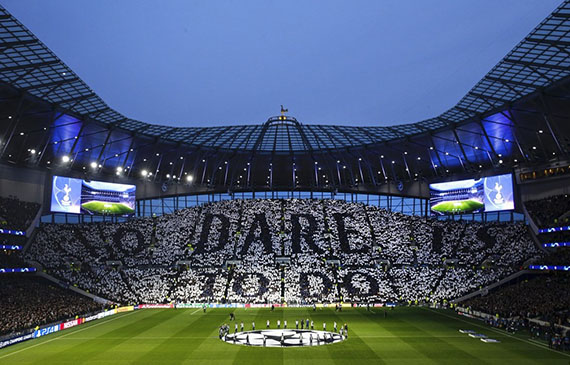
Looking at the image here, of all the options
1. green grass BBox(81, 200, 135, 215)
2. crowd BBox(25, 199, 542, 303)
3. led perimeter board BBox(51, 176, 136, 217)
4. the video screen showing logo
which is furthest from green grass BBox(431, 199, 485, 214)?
the video screen showing logo

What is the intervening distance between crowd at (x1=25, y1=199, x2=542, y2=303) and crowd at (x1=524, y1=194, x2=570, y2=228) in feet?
12.5

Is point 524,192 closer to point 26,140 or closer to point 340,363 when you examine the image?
point 340,363

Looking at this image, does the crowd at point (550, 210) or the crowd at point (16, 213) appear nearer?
the crowd at point (550, 210)

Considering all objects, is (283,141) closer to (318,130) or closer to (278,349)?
(318,130)

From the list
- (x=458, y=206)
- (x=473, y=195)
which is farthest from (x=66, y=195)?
(x=473, y=195)

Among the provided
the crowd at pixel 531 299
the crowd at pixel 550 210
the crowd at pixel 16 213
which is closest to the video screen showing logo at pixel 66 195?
the crowd at pixel 16 213

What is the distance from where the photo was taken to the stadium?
3784 cm

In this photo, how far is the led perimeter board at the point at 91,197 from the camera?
6981 centimetres

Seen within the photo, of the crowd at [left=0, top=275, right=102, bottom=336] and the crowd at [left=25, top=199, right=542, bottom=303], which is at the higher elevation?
the crowd at [left=25, top=199, right=542, bottom=303]

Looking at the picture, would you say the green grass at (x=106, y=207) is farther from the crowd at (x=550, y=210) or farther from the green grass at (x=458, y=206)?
the crowd at (x=550, y=210)

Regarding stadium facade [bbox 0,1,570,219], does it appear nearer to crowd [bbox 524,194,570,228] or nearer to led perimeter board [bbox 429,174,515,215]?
led perimeter board [bbox 429,174,515,215]

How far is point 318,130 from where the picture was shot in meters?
77.2

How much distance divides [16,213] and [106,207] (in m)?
14.5

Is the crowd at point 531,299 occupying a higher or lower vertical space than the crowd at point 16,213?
lower
